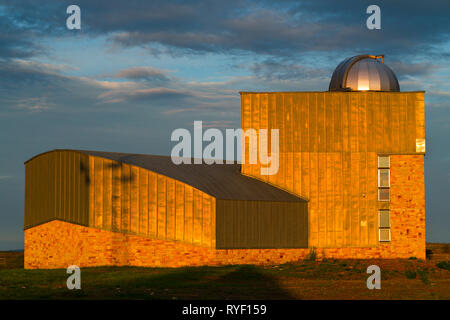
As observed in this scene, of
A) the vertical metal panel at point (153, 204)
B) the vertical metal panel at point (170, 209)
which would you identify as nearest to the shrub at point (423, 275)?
the vertical metal panel at point (170, 209)

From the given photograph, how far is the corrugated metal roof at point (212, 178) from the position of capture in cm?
3816

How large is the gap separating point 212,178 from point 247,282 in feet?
36.2

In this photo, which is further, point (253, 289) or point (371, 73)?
point (371, 73)

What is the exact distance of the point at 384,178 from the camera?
139 ft

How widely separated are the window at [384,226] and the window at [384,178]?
99 centimetres

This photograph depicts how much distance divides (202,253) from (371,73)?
53.2 ft

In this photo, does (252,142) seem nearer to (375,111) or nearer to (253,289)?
(375,111)

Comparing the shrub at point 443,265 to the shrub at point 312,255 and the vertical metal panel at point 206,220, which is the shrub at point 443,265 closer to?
the shrub at point 312,255

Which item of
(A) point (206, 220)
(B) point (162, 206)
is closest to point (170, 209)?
(B) point (162, 206)

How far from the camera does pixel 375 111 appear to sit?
42.3 metres

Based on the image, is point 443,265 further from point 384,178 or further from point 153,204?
→ point 153,204

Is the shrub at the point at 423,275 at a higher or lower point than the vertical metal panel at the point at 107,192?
lower

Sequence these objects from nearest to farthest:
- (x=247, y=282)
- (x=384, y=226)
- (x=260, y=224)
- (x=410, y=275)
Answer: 1. (x=247, y=282)
2. (x=410, y=275)
3. (x=260, y=224)
4. (x=384, y=226)
